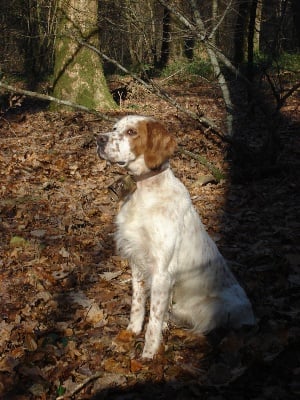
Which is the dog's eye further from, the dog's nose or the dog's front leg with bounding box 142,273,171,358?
the dog's front leg with bounding box 142,273,171,358

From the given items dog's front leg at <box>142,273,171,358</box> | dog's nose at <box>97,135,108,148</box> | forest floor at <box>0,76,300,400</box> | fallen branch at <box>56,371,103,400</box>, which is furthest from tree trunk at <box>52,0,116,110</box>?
fallen branch at <box>56,371,103,400</box>

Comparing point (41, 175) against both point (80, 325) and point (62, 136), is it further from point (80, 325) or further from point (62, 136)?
point (80, 325)

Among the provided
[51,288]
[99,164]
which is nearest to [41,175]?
[99,164]

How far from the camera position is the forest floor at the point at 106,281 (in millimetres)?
3529

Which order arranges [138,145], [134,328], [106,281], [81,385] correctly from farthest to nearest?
[106,281], [134,328], [138,145], [81,385]

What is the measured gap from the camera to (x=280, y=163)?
7.93 meters

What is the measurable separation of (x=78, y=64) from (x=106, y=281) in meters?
6.92

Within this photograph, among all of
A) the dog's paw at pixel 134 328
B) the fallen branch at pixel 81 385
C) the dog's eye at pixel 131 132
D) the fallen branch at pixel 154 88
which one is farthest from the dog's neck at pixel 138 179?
the fallen branch at pixel 154 88

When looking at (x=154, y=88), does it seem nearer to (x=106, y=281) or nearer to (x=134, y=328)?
(x=106, y=281)

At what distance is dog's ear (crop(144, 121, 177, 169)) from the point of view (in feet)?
12.9

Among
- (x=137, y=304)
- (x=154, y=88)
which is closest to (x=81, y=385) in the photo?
(x=137, y=304)

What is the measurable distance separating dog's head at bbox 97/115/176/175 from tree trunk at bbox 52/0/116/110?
271 inches

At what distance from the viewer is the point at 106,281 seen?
518 centimetres

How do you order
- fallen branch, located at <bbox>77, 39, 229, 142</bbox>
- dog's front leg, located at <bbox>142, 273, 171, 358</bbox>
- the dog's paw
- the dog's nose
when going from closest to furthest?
dog's front leg, located at <bbox>142, 273, 171, 358</bbox> < the dog's nose < the dog's paw < fallen branch, located at <bbox>77, 39, 229, 142</bbox>
